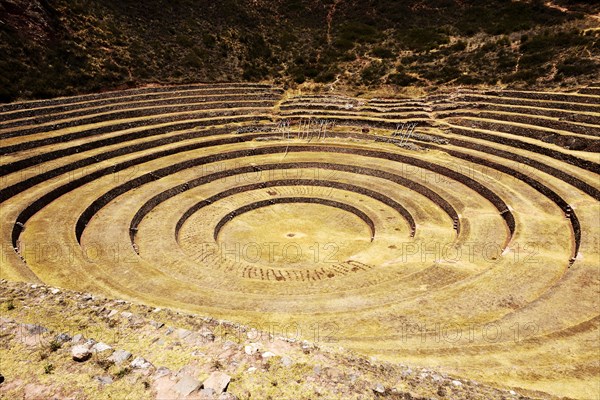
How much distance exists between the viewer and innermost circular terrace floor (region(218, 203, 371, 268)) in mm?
18859

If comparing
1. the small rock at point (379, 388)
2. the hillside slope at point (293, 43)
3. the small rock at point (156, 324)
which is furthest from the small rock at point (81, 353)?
the hillside slope at point (293, 43)

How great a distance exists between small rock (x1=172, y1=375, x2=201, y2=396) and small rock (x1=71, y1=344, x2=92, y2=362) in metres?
1.64

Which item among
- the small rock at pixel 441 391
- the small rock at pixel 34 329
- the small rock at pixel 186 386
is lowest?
the small rock at pixel 441 391

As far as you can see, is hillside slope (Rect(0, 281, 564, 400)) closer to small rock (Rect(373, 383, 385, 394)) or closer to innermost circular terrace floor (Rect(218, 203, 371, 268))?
small rock (Rect(373, 383, 385, 394))

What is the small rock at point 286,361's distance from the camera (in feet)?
21.3

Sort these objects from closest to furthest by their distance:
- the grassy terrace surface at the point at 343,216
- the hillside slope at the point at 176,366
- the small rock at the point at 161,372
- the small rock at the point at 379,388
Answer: the hillside slope at the point at 176,366
the small rock at the point at 161,372
the small rock at the point at 379,388
the grassy terrace surface at the point at 343,216

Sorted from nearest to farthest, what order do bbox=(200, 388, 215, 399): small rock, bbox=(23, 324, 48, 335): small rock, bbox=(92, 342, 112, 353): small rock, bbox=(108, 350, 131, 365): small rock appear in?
bbox=(200, 388, 215, 399): small rock < bbox=(108, 350, 131, 365): small rock < bbox=(92, 342, 112, 353): small rock < bbox=(23, 324, 48, 335): small rock

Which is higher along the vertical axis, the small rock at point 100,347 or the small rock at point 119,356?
the small rock at point 100,347

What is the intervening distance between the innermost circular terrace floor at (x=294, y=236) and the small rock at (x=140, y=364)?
11.9 m

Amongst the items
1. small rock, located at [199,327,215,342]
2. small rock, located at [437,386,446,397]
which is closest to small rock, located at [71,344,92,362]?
small rock, located at [199,327,215,342]

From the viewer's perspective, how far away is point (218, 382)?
5.80 meters

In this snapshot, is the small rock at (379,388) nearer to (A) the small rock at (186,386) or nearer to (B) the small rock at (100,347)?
(A) the small rock at (186,386)

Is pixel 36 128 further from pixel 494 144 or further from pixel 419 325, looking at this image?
pixel 494 144

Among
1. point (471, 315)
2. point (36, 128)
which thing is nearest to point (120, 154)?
point (36, 128)
